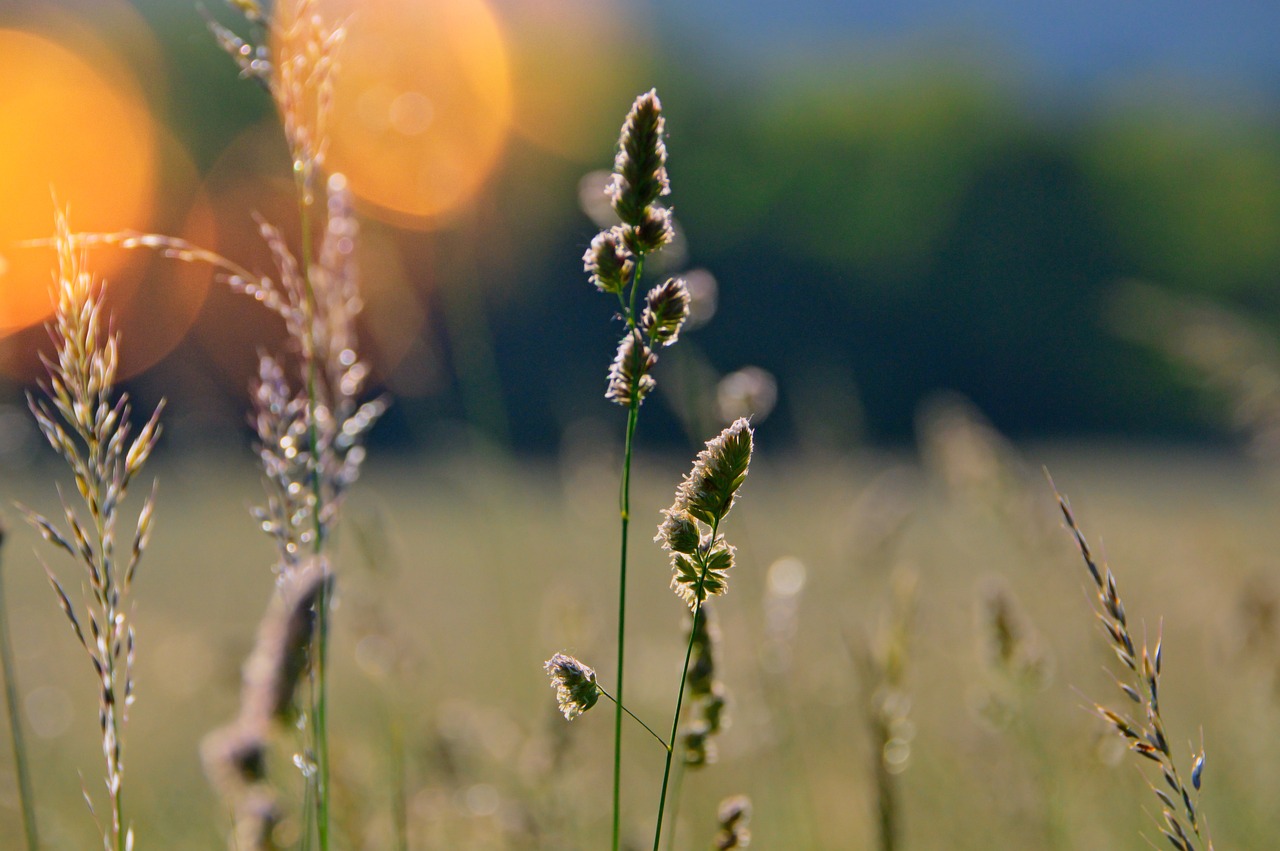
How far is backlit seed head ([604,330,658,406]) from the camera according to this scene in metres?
0.88

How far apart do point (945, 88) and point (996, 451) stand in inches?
1320

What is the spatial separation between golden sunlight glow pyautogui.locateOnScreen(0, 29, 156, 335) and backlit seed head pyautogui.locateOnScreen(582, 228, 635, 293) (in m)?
19.5

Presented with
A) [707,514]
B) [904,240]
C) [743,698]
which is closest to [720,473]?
[707,514]

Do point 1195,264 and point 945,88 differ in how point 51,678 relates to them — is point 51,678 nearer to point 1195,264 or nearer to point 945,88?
point 1195,264

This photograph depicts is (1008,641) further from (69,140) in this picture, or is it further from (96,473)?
(69,140)

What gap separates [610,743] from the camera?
3.29 meters

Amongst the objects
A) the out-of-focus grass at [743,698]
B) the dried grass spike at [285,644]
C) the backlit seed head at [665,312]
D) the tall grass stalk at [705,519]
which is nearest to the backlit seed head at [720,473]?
the tall grass stalk at [705,519]

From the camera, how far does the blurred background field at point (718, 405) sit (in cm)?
232

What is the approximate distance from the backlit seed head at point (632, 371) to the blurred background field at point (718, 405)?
1.96 feet

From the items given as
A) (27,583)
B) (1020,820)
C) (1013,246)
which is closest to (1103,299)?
(1013,246)

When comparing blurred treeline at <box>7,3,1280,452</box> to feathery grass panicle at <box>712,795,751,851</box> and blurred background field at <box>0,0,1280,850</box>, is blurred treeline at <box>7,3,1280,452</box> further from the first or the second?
feathery grass panicle at <box>712,795,751,851</box>

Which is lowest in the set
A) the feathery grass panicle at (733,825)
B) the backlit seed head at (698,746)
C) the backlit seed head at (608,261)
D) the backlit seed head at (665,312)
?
the feathery grass panicle at (733,825)

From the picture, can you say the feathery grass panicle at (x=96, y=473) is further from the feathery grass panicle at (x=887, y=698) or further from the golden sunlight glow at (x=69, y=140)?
the golden sunlight glow at (x=69, y=140)

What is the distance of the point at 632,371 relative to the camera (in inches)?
34.7
